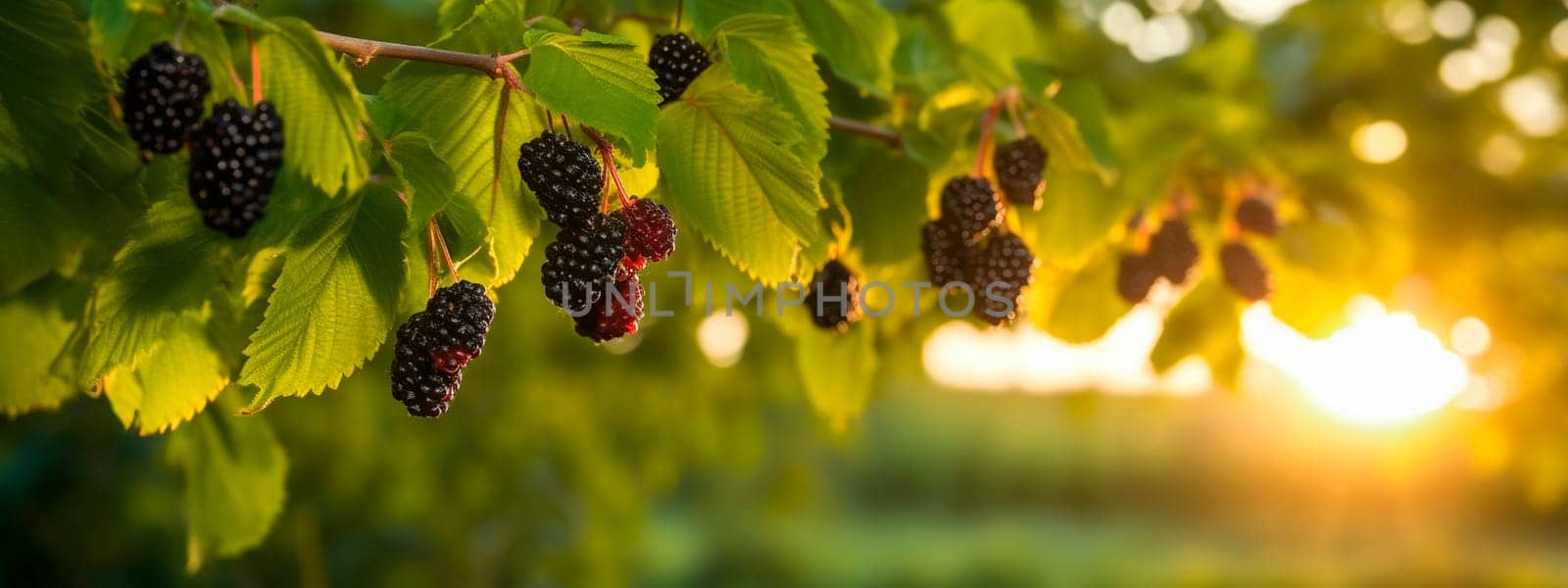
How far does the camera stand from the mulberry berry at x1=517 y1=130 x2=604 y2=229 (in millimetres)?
1318

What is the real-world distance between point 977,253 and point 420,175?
1.02 m

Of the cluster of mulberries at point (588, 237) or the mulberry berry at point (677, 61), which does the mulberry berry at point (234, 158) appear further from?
the mulberry berry at point (677, 61)

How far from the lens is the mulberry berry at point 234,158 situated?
1.16 metres

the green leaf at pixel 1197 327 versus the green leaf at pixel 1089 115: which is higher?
the green leaf at pixel 1089 115

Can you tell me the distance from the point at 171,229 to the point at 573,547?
281 inches

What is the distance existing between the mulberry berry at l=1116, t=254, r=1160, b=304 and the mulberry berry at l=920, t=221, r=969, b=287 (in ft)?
2.23

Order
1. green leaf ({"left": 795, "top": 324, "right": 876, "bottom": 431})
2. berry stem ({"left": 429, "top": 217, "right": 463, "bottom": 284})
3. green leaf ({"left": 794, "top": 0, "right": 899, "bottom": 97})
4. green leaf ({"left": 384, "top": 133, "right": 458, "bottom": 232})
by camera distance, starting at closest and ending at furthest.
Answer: green leaf ({"left": 384, "top": 133, "right": 458, "bottom": 232}) → berry stem ({"left": 429, "top": 217, "right": 463, "bottom": 284}) → green leaf ({"left": 794, "top": 0, "right": 899, "bottom": 97}) → green leaf ({"left": 795, "top": 324, "right": 876, "bottom": 431})

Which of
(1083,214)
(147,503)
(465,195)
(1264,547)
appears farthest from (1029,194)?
(1264,547)

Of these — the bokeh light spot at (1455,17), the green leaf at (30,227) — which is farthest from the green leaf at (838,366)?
the bokeh light spot at (1455,17)

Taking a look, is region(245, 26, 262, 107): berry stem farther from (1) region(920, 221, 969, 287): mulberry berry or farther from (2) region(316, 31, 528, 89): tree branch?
(1) region(920, 221, 969, 287): mulberry berry

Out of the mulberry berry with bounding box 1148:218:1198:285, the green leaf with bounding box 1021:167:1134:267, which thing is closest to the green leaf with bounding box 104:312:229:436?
the green leaf with bounding box 1021:167:1134:267

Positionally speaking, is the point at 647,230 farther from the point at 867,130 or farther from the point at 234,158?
the point at 867,130

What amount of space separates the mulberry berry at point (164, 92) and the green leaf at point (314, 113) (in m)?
0.06

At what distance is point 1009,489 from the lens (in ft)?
82.3
